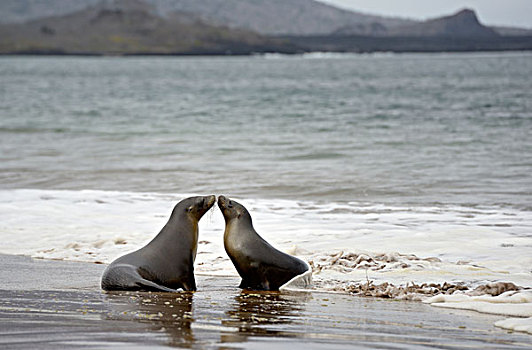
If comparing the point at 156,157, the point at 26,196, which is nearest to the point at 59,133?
the point at 156,157

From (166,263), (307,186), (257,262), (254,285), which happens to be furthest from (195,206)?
(307,186)

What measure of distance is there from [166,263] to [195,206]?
639 millimetres

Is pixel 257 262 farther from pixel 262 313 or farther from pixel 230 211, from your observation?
pixel 262 313

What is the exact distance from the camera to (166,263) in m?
6.33

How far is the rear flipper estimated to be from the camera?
237 inches

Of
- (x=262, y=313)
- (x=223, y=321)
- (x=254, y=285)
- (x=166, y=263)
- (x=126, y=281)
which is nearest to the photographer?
(x=223, y=321)

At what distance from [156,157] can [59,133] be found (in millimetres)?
8294

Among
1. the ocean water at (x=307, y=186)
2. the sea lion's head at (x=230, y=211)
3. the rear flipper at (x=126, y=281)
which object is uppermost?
the sea lion's head at (x=230, y=211)

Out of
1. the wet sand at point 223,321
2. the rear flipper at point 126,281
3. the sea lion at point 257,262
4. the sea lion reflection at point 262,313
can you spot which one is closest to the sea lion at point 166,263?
the rear flipper at point 126,281

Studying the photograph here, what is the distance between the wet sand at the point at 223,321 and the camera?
166 inches

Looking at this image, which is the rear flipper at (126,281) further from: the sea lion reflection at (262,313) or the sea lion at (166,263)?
the sea lion reflection at (262,313)

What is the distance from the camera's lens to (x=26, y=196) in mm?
12172

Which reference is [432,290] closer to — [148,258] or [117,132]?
[148,258]

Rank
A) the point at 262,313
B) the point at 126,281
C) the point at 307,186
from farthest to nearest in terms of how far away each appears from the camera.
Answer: the point at 307,186, the point at 126,281, the point at 262,313
